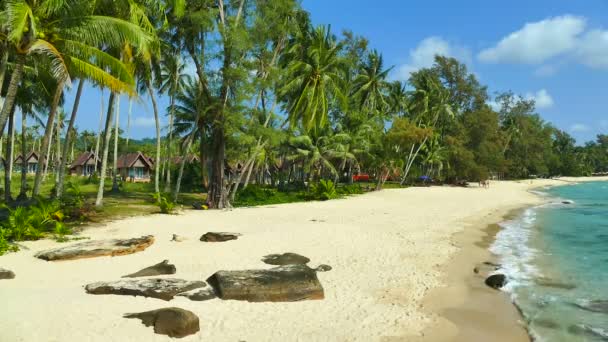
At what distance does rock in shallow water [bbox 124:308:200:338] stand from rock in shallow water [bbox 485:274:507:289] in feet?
20.7

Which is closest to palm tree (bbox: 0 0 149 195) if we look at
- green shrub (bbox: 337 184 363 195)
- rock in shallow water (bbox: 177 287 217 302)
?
rock in shallow water (bbox: 177 287 217 302)

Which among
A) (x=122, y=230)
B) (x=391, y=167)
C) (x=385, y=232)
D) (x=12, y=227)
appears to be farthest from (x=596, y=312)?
(x=391, y=167)

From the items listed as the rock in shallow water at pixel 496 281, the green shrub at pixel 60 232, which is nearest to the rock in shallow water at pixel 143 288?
the green shrub at pixel 60 232

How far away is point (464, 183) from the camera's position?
5456cm

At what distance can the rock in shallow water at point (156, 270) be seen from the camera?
7832 mm

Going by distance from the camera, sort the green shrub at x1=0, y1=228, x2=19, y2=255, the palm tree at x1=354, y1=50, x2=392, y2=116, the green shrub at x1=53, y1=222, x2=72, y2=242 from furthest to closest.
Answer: the palm tree at x1=354, y1=50, x2=392, y2=116 < the green shrub at x1=53, y1=222, x2=72, y2=242 < the green shrub at x1=0, y1=228, x2=19, y2=255

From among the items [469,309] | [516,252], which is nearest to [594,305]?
[469,309]

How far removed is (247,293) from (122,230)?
786 centimetres

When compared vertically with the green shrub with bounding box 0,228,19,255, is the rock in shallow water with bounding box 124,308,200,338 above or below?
below

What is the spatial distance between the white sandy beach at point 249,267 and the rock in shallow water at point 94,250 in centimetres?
22

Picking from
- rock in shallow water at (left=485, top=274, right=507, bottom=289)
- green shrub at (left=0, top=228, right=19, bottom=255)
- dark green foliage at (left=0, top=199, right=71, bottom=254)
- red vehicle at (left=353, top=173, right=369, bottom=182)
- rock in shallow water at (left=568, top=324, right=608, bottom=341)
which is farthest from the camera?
red vehicle at (left=353, top=173, right=369, bottom=182)

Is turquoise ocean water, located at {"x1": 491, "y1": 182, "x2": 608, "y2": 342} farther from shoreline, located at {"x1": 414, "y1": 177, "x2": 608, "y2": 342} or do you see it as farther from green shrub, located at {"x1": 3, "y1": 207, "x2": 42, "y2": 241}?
green shrub, located at {"x1": 3, "y1": 207, "x2": 42, "y2": 241}

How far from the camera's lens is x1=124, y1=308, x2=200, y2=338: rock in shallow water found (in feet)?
17.7

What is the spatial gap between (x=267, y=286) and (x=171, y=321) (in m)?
1.95
